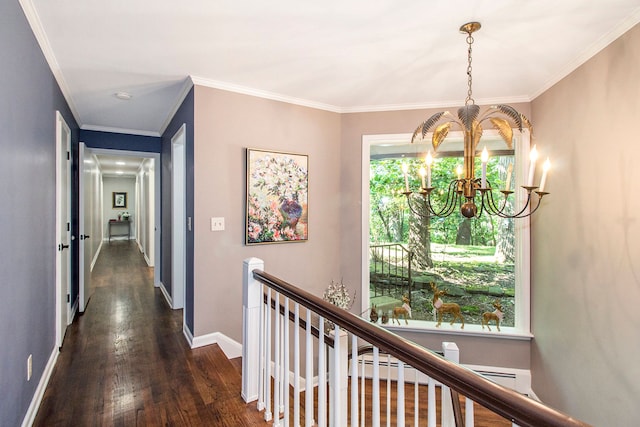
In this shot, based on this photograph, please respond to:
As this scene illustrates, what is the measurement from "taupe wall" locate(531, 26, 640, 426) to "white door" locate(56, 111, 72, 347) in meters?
4.03

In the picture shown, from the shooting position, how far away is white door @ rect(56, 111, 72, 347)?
2627 mm

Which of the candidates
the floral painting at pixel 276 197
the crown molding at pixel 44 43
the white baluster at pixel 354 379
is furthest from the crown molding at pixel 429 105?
the white baluster at pixel 354 379

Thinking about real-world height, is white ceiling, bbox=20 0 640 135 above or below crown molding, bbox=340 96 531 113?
above

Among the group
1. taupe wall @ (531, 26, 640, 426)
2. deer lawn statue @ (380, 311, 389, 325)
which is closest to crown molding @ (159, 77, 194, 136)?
deer lawn statue @ (380, 311, 389, 325)

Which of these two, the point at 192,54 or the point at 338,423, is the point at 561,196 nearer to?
the point at 338,423

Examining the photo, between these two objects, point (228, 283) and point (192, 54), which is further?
Answer: point (228, 283)

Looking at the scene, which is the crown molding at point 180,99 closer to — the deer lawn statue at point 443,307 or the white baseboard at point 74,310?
the white baseboard at point 74,310

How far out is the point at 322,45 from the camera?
2191 mm

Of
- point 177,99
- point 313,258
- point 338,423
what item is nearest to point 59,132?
point 177,99

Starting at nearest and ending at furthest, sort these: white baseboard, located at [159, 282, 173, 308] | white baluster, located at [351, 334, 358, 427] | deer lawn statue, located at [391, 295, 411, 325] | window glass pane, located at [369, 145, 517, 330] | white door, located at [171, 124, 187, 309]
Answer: white baluster, located at [351, 334, 358, 427]
window glass pane, located at [369, 145, 517, 330]
deer lawn statue, located at [391, 295, 411, 325]
white door, located at [171, 124, 187, 309]
white baseboard, located at [159, 282, 173, 308]

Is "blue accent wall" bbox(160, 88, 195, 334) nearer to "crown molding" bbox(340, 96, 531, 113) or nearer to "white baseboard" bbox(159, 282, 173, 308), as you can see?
"white baseboard" bbox(159, 282, 173, 308)

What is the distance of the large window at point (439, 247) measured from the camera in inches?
128

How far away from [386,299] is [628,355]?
1.98 m

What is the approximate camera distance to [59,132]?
267cm
